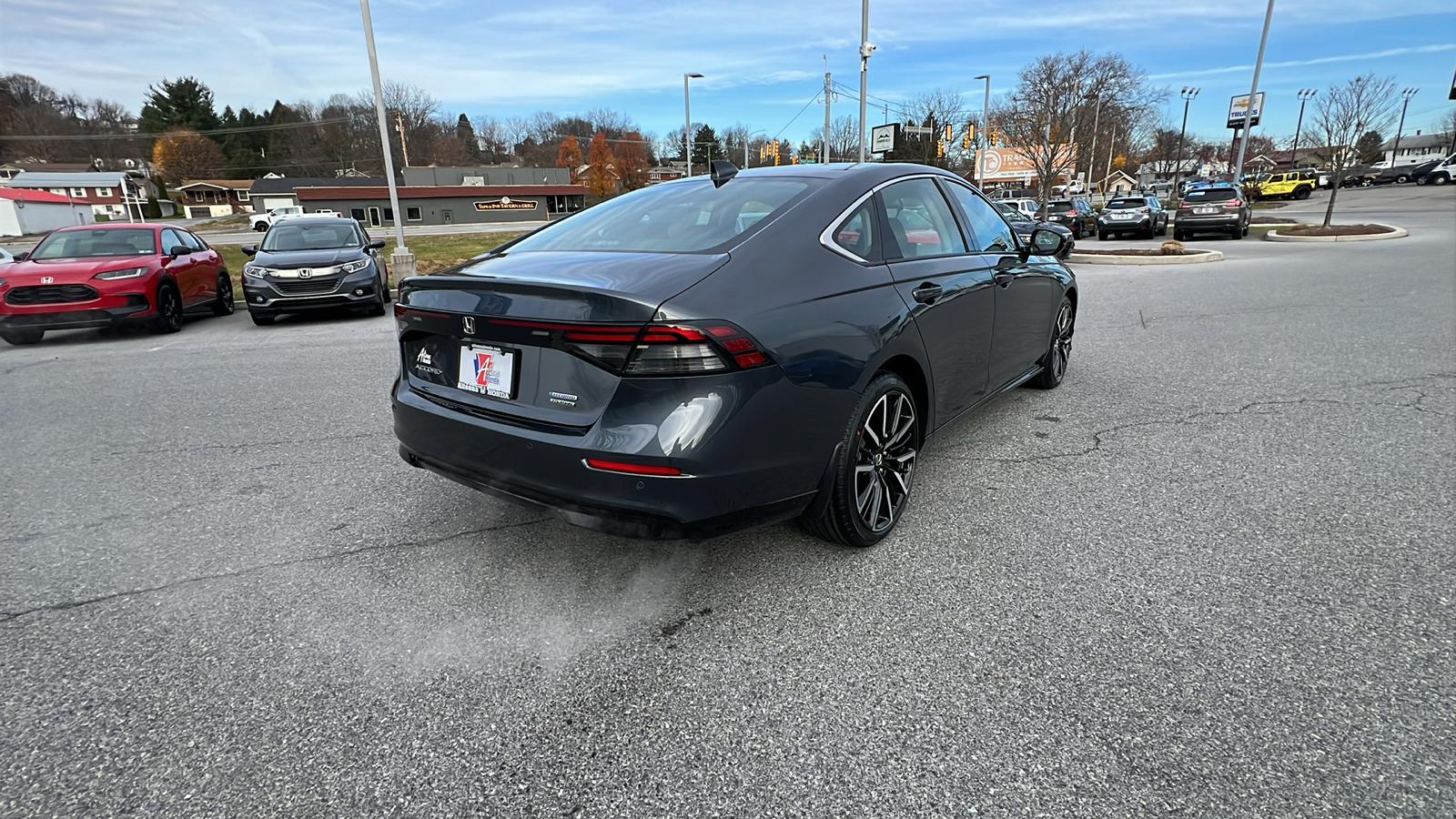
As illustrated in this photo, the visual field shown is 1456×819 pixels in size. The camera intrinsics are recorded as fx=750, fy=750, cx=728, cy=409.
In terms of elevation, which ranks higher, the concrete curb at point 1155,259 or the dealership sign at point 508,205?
the dealership sign at point 508,205

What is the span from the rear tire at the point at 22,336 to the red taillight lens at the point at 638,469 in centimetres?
1056

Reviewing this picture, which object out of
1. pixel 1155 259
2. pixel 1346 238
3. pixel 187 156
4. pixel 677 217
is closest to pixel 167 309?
pixel 677 217

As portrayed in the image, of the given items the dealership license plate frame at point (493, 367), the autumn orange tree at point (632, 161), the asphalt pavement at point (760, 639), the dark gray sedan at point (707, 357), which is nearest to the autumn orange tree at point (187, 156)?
the autumn orange tree at point (632, 161)

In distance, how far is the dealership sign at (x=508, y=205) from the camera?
220 ft

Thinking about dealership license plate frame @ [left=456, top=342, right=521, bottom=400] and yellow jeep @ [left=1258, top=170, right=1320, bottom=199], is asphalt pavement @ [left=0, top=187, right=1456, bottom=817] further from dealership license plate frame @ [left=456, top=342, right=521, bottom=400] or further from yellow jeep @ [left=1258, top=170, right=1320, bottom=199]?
yellow jeep @ [left=1258, top=170, right=1320, bottom=199]

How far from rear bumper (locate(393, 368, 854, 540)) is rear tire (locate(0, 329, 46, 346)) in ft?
33.0

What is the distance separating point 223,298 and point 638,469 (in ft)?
40.1

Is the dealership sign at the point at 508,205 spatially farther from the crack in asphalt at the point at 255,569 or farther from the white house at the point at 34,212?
the crack in asphalt at the point at 255,569

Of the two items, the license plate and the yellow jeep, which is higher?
the yellow jeep

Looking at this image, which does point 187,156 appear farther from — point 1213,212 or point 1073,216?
point 1213,212

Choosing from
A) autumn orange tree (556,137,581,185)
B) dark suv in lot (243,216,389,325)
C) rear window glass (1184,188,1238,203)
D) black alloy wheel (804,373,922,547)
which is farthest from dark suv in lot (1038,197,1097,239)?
autumn orange tree (556,137,581,185)

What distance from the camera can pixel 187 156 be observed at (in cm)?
9306

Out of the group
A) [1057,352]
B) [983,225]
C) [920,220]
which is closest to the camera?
[920,220]

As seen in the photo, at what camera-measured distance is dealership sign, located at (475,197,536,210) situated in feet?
Answer: 220
